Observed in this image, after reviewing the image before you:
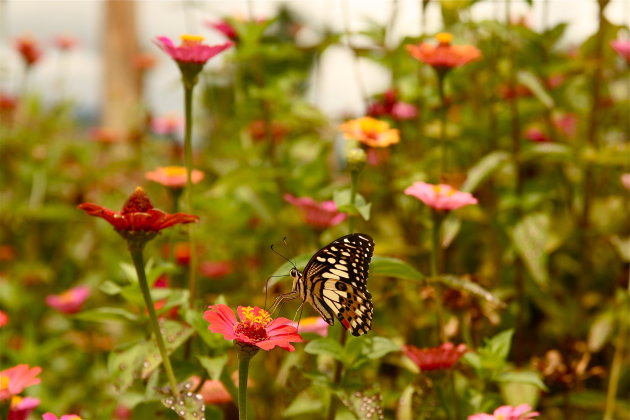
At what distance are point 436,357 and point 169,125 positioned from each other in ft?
5.33

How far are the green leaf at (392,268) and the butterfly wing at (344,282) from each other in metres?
0.02

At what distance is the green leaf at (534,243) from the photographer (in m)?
1.18

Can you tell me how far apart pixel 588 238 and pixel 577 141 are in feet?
0.67

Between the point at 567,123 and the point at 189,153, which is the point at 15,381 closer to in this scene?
the point at 189,153

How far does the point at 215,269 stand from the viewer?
5.37 ft

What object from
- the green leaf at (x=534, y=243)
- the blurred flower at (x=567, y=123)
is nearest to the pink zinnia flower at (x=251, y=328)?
the green leaf at (x=534, y=243)

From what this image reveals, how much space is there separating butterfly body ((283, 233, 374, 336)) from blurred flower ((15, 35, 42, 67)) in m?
1.63

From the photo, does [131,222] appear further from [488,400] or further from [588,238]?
[588,238]

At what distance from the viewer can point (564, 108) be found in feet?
5.13

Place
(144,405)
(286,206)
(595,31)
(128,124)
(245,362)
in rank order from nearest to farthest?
(245,362) → (144,405) → (595,31) → (286,206) → (128,124)

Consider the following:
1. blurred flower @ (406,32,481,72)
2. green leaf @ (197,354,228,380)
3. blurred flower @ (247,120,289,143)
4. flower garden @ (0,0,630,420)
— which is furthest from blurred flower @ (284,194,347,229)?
blurred flower @ (247,120,289,143)

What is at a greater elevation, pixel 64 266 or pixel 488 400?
pixel 488 400

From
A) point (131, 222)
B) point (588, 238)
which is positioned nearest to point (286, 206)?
point (588, 238)

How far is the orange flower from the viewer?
0.98m
